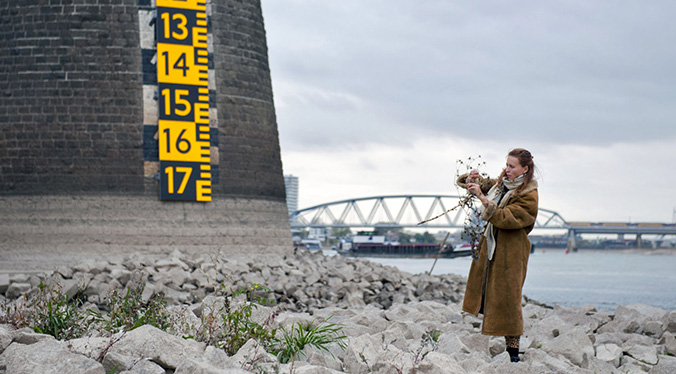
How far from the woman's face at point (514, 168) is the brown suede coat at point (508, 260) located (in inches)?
4.2

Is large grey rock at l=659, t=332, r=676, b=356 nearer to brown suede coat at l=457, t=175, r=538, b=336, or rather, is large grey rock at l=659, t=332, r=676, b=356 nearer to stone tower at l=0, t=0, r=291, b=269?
brown suede coat at l=457, t=175, r=538, b=336

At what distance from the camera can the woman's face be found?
5199mm

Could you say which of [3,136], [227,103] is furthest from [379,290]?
[3,136]

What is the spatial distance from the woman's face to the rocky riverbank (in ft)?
4.00

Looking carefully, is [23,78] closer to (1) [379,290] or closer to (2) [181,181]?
(2) [181,181]

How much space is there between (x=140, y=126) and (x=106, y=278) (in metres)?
2.89

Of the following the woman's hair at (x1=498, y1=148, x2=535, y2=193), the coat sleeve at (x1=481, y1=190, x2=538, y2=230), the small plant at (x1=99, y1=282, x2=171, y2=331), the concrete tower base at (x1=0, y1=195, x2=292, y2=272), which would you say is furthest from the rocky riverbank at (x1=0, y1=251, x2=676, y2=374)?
the woman's hair at (x1=498, y1=148, x2=535, y2=193)

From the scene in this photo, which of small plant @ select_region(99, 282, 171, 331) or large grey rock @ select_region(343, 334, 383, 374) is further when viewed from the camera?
small plant @ select_region(99, 282, 171, 331)

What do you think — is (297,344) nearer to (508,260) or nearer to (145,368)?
(145,368)

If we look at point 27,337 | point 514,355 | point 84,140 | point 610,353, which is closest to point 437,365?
point 514,355

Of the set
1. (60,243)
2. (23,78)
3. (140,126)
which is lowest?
(60,243)

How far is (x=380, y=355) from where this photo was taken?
4848 millimetres

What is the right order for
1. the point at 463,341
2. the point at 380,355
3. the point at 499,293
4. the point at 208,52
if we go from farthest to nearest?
the point at 208,52, the point at 463,341, the point at 499,293, the point at 380,355

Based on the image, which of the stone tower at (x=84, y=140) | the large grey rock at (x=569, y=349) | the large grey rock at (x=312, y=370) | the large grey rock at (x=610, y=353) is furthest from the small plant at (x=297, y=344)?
the stone tower at (x=84, y=140)
